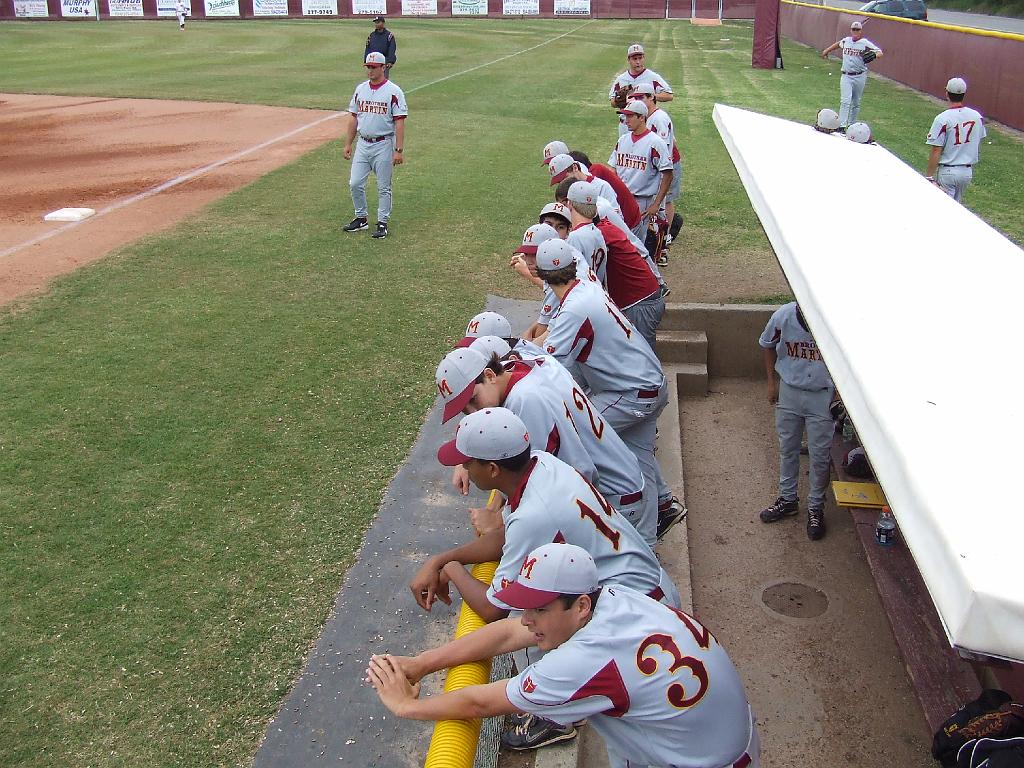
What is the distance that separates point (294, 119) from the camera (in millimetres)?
18969

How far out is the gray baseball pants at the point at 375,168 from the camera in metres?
11.1

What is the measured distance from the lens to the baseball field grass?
430 centimetres

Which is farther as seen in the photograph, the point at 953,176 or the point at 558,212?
the point at 953,176

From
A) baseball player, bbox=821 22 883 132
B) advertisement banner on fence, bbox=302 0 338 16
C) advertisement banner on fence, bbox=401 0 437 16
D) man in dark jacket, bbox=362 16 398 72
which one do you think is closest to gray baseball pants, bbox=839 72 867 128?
baseball player, bbox=821 22 883 132

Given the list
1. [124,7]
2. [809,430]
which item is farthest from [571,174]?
[124,7]

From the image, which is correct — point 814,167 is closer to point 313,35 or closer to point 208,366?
point 208,366

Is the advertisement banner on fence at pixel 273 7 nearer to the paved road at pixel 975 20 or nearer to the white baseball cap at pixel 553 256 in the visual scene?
the paved road at pixel 975 20

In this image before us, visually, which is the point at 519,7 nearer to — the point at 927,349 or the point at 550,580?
the point at 927,349

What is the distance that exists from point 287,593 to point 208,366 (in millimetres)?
3177

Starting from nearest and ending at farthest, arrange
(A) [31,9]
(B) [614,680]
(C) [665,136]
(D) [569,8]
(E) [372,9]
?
1. (B) [614,680]
2. (C) [665,136]
3. (A) [31,9]
4. (E) [372,9]
5. (D) [569,8]

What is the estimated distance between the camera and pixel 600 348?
510cm

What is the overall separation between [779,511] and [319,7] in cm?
4628

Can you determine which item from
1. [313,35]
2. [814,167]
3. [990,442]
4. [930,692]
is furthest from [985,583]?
[313,35]

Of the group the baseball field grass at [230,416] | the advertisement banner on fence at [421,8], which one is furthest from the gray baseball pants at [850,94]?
the advertisement banner on fence at [421,8]
